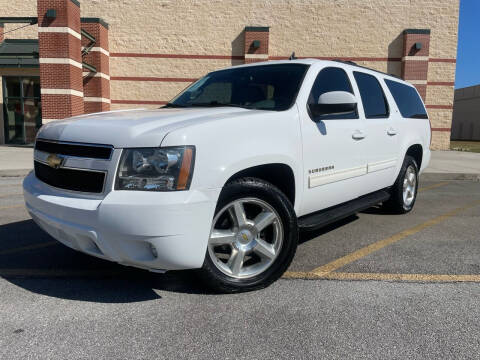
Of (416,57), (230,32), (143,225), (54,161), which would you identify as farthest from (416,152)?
(416,57)

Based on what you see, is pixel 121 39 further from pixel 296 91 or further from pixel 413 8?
pixel 296 91

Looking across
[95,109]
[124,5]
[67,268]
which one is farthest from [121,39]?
[67,268]

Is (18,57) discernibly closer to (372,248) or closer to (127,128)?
(127,128)

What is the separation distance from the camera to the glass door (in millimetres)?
18781

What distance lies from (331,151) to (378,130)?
1158 mm

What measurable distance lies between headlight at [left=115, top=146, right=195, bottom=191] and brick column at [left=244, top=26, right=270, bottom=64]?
16.8m

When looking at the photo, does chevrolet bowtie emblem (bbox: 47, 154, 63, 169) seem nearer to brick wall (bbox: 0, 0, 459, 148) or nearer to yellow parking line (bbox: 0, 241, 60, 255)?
yellow parking line (bbox: 0, 241, 60, 255)

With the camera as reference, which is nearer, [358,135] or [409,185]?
[358,135]

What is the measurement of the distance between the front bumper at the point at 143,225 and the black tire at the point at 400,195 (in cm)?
370

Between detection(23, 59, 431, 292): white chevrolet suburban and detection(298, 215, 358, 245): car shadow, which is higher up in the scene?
detection(23, 59, 431, 292): white chevrolet suburban

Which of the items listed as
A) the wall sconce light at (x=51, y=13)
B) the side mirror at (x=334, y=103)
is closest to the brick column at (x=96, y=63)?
the wall sconce light at (x=51, y=13)

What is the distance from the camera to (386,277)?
10.9 ft

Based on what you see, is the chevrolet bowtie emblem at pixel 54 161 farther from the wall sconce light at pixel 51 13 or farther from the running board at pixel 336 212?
the wall sconce light at pixel 51 13

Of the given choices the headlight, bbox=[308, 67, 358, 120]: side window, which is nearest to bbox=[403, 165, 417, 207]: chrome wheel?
bbox=[308, 67, 358, 120]: side window
